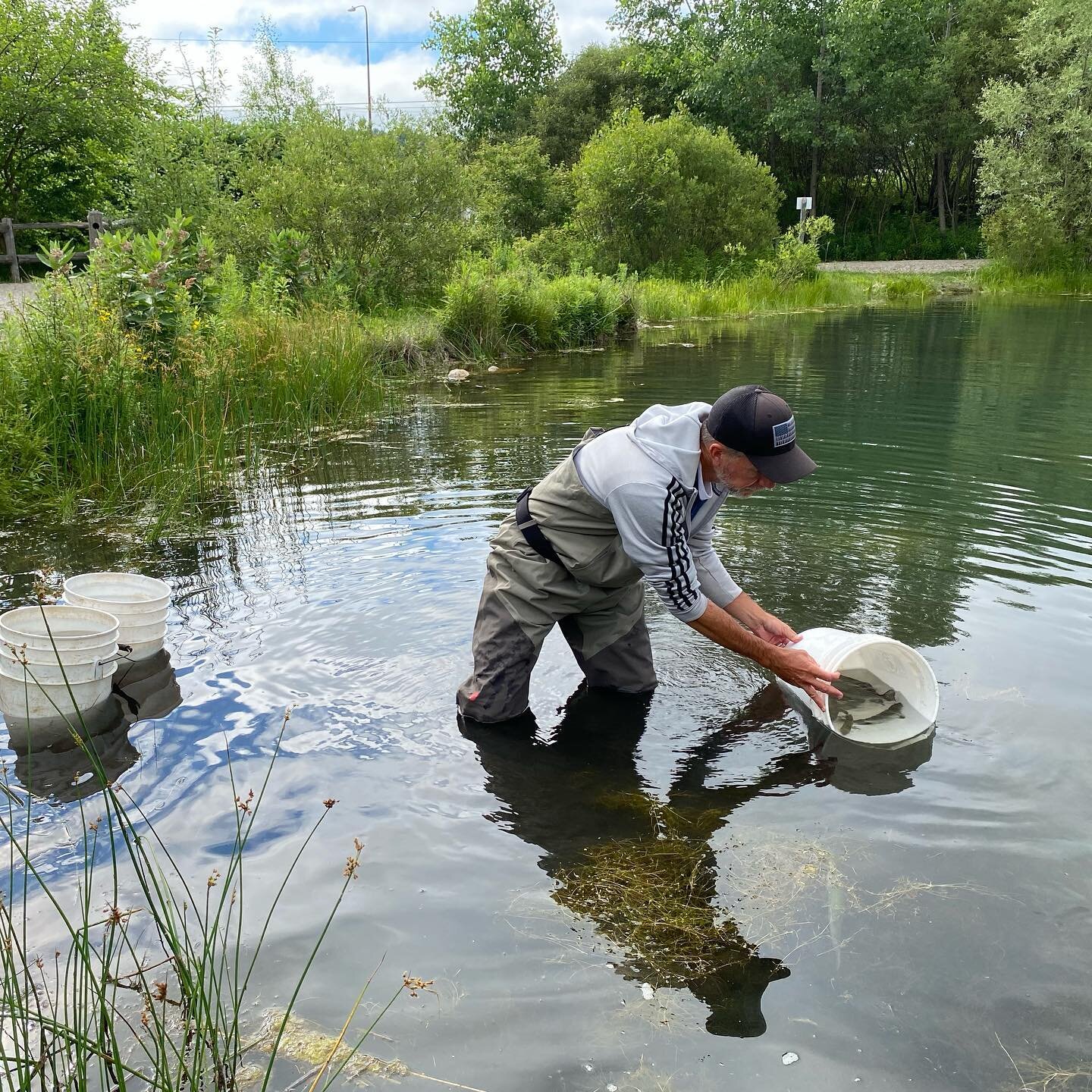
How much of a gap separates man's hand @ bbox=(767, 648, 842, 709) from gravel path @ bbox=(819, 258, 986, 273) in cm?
2932

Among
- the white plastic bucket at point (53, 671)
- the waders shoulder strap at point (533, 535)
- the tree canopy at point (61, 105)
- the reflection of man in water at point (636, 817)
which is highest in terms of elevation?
the tree canopy at point (61, 105)

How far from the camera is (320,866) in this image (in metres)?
3.19

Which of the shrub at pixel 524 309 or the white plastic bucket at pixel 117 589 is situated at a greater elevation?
the shrub at pixel 524 309

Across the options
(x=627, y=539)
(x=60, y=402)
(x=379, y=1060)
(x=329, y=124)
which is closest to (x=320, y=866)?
(x=379, y=1060)

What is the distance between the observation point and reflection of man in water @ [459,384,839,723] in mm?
3367

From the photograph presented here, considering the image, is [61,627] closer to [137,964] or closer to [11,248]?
[137,964]

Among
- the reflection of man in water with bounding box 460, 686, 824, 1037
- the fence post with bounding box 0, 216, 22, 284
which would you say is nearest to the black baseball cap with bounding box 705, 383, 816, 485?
the reflection of man in water with bounding box 460, 686, 824, 1037

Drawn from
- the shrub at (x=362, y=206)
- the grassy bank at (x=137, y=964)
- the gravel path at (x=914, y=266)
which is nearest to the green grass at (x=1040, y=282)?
the gravel path at (x=914, y=266)

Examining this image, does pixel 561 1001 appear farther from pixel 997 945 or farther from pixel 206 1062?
pixel 997 945

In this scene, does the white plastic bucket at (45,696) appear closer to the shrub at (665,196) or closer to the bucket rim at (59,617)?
the bucket rim at (59,617)

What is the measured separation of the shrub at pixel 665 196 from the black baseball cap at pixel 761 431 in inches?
885

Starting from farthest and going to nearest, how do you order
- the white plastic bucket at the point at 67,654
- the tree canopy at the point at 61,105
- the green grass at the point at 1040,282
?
the green grass at the point at 1040,282
the tree canopy at the point at 61,105
the white plastic bucket at the point at 67,654

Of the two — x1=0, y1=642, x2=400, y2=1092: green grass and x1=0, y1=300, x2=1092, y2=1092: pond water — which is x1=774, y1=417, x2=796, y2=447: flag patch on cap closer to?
x1=0, y1=300, x2=1092, y2=1092: pond water

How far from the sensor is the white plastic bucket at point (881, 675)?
3.81m
